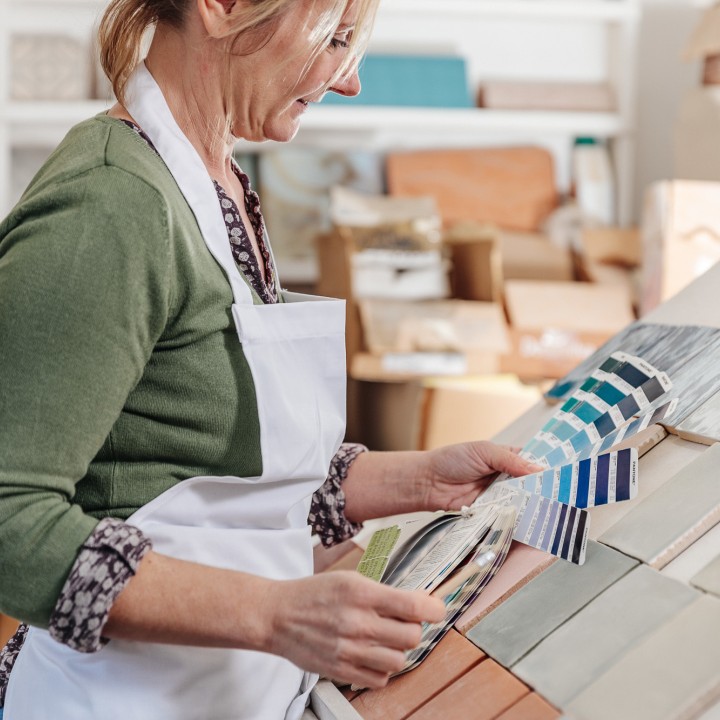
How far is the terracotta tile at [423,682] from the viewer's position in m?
0.75

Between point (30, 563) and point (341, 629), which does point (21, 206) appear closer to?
point (30, 563)

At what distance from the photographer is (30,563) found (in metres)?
0.66

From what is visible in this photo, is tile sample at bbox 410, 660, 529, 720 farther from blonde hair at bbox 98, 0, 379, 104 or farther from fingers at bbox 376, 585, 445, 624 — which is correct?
blonde hair at bbox 98, 0, 379, 104

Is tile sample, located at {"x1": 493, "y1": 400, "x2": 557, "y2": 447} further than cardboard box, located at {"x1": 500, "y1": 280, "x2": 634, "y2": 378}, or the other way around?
cardboard box, located at {"x1": 500, "y1": 280, "x2": 634, "y2": 378}

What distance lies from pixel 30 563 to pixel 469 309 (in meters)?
2.11

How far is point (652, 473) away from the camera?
2.76 ft

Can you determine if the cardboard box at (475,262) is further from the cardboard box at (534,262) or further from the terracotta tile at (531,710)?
the terracotta tile at (531,710)

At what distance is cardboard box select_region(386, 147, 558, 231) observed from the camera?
3.16 m

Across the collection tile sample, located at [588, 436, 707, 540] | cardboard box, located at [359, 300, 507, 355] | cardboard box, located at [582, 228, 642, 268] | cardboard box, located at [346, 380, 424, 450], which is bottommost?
cardboard box, located at [346, 380, 424, 450]

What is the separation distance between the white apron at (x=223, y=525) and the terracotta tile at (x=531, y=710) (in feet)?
0.78

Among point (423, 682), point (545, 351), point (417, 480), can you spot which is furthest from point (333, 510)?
point (545, 351)

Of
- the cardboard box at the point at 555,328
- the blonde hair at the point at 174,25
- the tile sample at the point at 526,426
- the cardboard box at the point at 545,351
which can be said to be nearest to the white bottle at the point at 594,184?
the cardboard box at the point at 555,328

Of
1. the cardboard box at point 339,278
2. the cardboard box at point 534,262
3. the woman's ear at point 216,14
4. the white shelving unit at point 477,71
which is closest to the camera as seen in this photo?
the woman's ear at point 216,14

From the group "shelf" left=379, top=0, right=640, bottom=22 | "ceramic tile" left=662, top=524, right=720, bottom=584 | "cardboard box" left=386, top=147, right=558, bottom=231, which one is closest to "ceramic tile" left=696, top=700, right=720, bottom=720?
"ceramic tile" left=662, top=524, right=720, bottom=584
